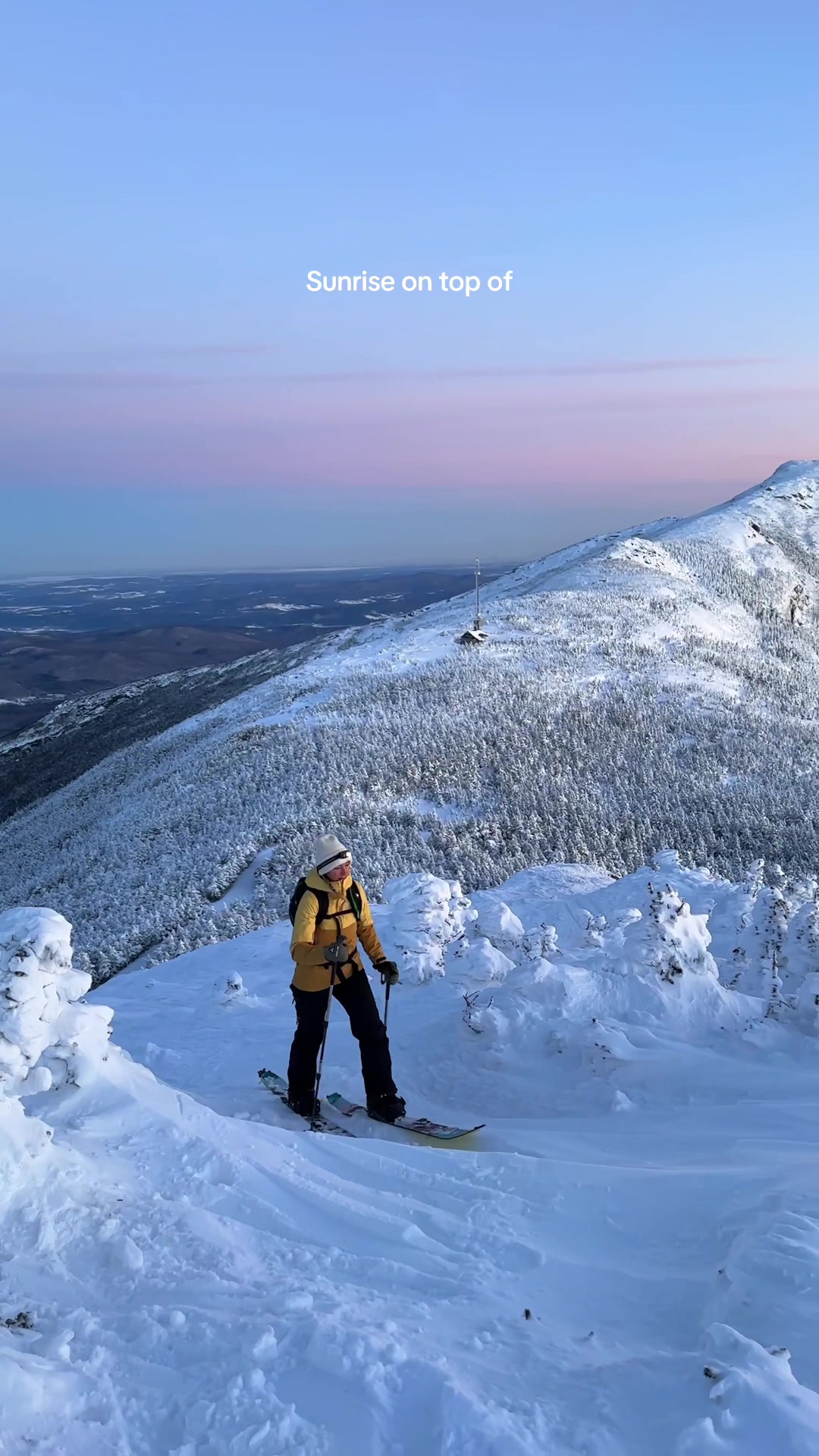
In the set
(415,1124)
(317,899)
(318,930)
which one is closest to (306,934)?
(318,930)

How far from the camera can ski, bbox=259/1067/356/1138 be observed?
6.72m

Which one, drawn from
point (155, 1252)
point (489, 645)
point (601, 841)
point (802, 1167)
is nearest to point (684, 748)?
point (601, 841)

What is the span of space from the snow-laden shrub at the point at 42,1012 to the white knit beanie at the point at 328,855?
1.98m

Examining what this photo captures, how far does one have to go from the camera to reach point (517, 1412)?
10.4 ft

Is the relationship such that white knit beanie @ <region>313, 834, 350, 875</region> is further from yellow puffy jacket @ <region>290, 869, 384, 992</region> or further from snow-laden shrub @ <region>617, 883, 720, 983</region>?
snow-laden shrub @ <region>617, 883, 720, 983</region>

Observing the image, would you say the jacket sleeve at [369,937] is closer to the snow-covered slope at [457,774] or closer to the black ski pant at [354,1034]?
the black ski pant at [354,1034]

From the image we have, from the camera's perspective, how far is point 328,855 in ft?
22.5

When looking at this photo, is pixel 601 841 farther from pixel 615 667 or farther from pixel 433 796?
pixel 615 667

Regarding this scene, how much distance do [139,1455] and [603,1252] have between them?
239 centimetres

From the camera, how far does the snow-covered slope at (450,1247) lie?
3.12m

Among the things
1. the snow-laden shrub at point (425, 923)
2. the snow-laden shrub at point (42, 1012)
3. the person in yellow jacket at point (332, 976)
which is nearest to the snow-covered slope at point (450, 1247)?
the snow-laden shrub at point (42, 1012)

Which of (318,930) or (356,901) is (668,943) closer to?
(356,901)

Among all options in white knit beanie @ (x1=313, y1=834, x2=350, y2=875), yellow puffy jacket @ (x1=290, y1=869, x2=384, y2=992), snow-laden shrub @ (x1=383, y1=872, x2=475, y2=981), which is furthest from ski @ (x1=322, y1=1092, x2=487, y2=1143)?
snow-laden shrub @ (x1=383, y1=872, x2=475, y2=981)

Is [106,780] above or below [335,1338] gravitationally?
below
